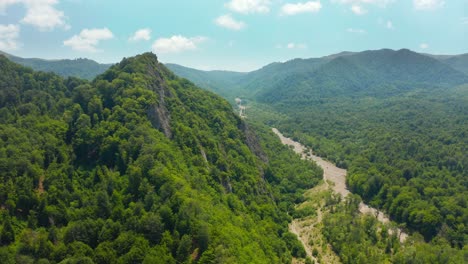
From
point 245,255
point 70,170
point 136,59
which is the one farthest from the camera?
point 136,59

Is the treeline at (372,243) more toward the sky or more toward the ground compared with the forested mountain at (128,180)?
more toward the ground

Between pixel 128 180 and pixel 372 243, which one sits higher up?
pixel 128 180

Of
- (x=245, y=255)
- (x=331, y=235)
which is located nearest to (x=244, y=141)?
(x=331, y=235)

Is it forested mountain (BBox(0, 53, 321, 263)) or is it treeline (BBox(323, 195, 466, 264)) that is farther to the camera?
treeline (BBox(323, 195, 466, 264))

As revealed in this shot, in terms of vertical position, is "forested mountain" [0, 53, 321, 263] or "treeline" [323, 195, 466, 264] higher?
"forested mountain" [0, 53, 321, 263]

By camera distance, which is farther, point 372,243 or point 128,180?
point 372,243

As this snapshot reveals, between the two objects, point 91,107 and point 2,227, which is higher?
point 91,107

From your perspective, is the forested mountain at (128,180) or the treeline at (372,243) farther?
the treeline at (372,243)

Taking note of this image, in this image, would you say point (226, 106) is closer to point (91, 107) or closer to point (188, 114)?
point (188, 114)
